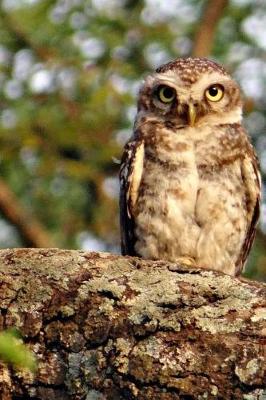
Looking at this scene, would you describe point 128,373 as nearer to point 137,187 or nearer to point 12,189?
point 137,187

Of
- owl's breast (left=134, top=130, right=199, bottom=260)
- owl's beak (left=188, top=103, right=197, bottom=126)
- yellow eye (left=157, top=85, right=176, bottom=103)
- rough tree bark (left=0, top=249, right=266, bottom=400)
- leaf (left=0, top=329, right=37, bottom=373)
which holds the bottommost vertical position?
leaf (left=0, top=329, right=37, bottom=373)

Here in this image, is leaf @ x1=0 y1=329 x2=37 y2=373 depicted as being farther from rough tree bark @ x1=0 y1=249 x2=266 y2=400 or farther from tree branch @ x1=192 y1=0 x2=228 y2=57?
tree branch @ x1=192 y1=0 x2=228 y2=57

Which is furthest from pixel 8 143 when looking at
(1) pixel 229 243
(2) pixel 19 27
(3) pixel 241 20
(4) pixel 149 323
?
(4) pixel 149 323

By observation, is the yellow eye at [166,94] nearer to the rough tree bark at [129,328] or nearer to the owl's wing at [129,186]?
the owl's wing at [129,186]

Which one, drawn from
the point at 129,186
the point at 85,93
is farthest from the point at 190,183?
the point at 85,93

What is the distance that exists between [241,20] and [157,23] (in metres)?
0.65

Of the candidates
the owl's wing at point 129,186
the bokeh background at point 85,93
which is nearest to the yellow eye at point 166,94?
the owl's wing at point 129,186

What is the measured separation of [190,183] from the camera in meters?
4.64

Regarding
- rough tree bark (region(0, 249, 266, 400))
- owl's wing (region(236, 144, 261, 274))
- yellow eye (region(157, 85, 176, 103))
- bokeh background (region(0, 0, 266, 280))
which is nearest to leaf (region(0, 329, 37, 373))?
rough tree bark (region(0, 249, 266, 400))

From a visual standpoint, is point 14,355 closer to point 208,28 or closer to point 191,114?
point 191,114

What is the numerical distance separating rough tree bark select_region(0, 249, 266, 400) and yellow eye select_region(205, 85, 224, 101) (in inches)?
76.1

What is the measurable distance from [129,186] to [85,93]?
2.44 metres

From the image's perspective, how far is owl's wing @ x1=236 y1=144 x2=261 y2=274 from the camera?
4824 millimetres

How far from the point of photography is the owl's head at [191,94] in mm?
5098
